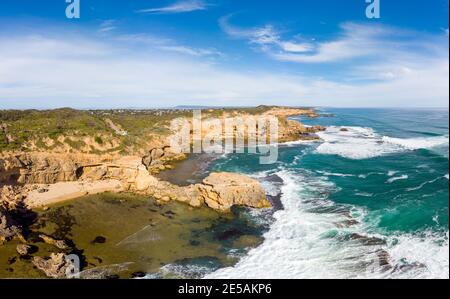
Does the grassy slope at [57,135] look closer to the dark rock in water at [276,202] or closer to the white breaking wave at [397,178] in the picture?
the dark rock in water at [276,202]

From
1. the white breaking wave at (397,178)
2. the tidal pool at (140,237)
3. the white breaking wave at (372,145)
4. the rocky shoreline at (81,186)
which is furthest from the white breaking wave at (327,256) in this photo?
the white breaking wave at (372,145)

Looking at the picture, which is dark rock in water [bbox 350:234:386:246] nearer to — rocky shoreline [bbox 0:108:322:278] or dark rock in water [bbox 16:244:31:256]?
rocky shoreline [bbox 0:108:322:278]

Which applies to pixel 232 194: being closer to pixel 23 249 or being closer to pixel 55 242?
pixel 55 242

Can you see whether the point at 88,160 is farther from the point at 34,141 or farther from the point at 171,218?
the point at 171,218

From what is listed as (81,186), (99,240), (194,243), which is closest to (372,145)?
(194,243)

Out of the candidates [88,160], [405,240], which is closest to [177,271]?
[405,240]
